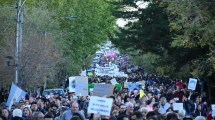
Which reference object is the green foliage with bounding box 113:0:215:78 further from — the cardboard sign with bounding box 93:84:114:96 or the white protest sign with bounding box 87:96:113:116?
the white protest sign with bounding box 87:96:113:116

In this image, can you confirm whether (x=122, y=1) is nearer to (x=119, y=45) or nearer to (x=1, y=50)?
(x=119, y=45)

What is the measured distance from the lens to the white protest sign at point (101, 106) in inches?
607

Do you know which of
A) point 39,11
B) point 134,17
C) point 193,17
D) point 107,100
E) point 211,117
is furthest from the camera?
point 39,11

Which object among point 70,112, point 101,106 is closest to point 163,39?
point 70,112

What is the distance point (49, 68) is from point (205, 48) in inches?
537

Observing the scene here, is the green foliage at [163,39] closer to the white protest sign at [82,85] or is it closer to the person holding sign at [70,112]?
the white protest sign at [82,85]

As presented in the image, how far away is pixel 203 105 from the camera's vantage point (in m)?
24.5

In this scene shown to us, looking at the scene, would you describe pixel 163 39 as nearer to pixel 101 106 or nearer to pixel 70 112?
pixel 70 112

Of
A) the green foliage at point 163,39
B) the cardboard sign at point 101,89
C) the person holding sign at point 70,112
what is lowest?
the person holding sign at point 70,112

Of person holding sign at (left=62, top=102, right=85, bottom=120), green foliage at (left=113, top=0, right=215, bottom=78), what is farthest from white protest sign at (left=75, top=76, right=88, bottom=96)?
person holding sign at (left=62, top=102, right=85, bottom=120)

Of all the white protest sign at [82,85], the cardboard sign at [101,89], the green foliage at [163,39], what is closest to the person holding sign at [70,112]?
the cardboard sign at [101,89]

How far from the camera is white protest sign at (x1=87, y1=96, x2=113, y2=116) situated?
50.5ft

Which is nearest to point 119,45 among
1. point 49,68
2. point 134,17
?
point 134,17

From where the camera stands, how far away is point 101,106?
15.5 meters
